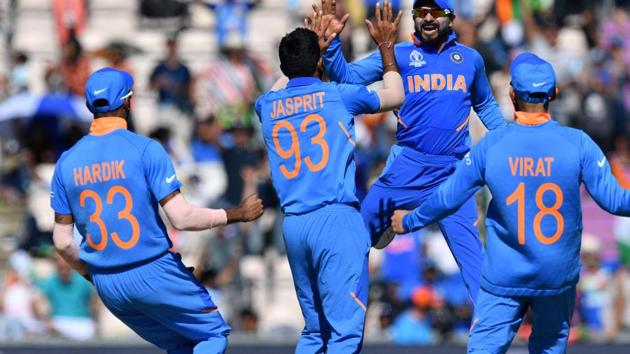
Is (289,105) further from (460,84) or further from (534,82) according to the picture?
(534,82)

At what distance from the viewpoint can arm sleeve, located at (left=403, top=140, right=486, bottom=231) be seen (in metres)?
8.41

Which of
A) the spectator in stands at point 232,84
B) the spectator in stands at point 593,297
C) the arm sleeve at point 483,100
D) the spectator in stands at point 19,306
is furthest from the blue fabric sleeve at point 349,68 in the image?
the spectator in stands at point 232,84

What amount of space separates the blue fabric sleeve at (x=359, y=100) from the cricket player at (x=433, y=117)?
1.75ft

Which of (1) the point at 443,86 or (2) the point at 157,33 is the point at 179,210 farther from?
(2) the point at 157,33

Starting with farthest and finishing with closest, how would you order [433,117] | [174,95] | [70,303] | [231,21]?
[231,21]
[174,95]
[70,303]
[433,117]

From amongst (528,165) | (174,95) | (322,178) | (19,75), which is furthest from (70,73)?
(528,165)

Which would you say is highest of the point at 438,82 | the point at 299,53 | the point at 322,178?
the point at 299,53

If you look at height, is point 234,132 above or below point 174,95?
below

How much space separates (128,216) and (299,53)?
135 centimetres

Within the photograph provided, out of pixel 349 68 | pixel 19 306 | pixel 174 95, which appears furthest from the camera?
pixel 174 95

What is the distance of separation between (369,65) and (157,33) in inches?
366

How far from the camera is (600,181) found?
8.27 m

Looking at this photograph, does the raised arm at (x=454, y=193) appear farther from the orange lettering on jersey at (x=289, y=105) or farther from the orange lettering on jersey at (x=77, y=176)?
the orange lettering on jersey at (x=77, y=176)

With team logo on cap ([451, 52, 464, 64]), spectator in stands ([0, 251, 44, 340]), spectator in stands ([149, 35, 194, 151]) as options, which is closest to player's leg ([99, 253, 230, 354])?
team logo on cap ([451, 52, 464, 64])
